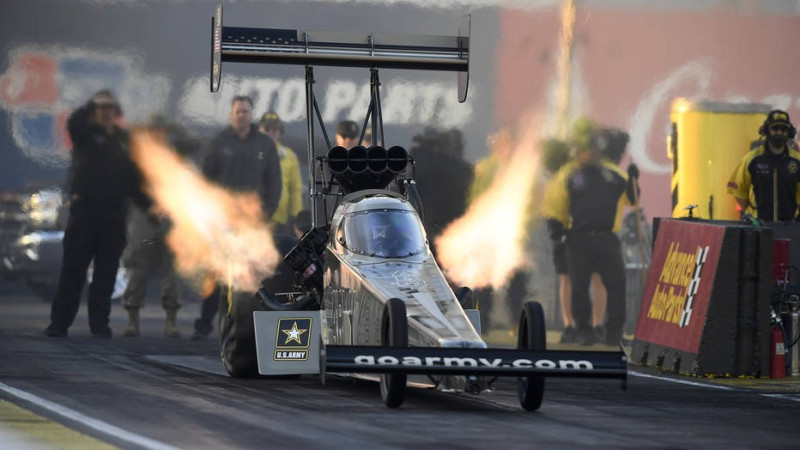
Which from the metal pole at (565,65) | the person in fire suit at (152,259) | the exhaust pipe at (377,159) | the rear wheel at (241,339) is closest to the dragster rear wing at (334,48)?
the exhaust pipe at (377,159)

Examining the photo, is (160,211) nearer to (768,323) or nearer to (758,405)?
(768,323)

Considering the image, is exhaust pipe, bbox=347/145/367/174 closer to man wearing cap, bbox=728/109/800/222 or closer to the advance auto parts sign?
the advance auto parts sign

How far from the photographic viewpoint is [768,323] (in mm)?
17297

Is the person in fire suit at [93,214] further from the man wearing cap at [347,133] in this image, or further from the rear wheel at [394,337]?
the rear wheel at [394,337]

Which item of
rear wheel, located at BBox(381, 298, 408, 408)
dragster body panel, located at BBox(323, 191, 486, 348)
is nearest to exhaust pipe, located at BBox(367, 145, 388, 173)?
dragster body panel, located at BBox(323, 191, 486, 348)

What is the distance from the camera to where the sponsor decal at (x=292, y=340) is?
1483cm

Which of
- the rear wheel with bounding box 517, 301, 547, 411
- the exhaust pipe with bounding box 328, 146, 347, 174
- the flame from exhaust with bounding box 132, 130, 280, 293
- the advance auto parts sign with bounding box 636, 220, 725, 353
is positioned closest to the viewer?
the rear wheel with bounding box 517, 301, 547, 411

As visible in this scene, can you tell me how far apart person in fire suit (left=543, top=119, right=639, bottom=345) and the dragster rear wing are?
19.9 feet

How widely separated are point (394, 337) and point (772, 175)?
921 centimetres

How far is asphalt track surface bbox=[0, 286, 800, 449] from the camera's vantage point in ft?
36.0

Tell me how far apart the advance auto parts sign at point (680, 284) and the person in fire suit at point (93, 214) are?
23.2 ft

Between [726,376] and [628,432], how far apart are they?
5.76m

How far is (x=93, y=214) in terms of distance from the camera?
21609 mm

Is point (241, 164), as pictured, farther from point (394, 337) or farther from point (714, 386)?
point (394, 337)
